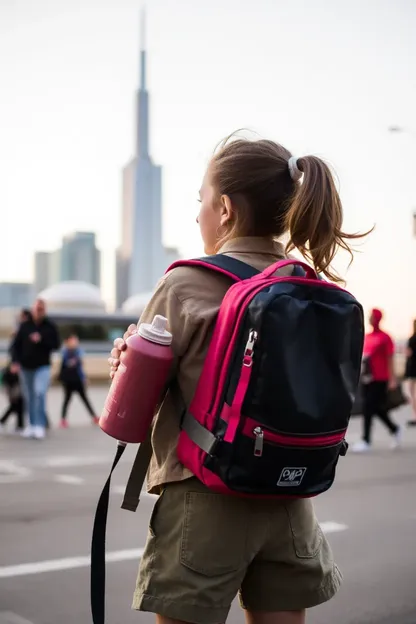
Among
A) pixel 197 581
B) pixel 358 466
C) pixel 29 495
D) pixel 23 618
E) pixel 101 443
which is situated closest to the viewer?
pixel 197 581

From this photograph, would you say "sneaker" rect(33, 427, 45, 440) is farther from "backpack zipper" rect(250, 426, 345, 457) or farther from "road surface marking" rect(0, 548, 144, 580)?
"backpack zipper" rect(250, 426, 345, 457)

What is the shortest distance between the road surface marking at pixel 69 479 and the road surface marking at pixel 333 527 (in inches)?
108

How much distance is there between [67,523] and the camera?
6535mm

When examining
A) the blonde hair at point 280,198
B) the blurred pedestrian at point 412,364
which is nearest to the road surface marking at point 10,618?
the blonde hair at point 280,198

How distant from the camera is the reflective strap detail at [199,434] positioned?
2096 mm

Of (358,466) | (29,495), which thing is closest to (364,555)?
(29,495)

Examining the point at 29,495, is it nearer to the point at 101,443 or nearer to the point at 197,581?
the point at 101,443

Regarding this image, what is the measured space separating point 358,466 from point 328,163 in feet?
26.3

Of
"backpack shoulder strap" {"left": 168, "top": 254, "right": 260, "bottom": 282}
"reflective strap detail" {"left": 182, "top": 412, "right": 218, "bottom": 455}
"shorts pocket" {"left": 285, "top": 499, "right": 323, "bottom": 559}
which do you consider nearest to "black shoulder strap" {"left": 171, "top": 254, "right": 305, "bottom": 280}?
"backpack shoulder strap" {"left": 168, "top": 254, "right": 260, "bottom": 282}

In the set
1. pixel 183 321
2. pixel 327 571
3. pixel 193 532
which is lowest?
pixel 327 571

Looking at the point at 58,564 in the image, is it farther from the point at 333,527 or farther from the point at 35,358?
the point at 35,358

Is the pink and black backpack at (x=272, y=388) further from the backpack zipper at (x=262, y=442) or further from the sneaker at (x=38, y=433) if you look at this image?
the sneaker at (x=38, y=433)

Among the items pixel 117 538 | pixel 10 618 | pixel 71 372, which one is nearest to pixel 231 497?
pixel 10 618

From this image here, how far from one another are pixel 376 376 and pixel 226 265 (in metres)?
9.53
